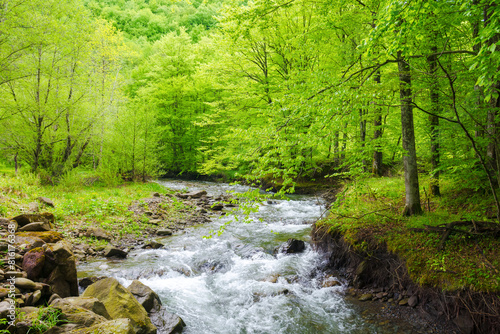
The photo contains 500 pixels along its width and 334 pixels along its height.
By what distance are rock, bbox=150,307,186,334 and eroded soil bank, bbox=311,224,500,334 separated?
11.3ft

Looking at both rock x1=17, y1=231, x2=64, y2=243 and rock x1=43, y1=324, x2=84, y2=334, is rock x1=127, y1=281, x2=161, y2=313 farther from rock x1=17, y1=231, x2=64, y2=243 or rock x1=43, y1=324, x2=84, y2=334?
rock x1=17, y1=231, x2=64, y2=243

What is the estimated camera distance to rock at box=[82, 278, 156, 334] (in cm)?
389

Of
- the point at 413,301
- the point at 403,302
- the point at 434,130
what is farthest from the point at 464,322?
the point at 434,130

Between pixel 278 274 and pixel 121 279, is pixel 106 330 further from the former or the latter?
pixel 278 274

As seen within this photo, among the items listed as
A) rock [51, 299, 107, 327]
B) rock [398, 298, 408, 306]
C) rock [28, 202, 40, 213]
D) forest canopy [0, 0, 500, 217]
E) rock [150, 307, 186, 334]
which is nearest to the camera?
rock [51, 299, 107, 327]

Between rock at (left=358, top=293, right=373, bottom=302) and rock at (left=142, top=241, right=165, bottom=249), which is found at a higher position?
rock at (left=142, top=241, right=165, bottom=249)

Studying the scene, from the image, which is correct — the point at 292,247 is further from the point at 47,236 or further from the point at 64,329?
the point at 47,236

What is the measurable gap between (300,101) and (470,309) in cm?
395

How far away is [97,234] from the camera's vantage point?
8109 millimetres

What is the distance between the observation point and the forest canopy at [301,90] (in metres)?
4.21

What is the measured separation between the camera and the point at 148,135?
17.8 metres

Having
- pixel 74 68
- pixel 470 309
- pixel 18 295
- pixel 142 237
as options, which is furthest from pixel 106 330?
pixel 74 68

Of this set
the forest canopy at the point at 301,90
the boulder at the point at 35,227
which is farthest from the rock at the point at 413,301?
the boulder at the point at 35,227

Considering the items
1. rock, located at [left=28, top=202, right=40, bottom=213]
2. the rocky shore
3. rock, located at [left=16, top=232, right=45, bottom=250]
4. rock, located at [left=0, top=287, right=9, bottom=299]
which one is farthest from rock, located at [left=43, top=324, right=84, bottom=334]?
rock, located at [left=28, top=202, right=40, bottom=213]
